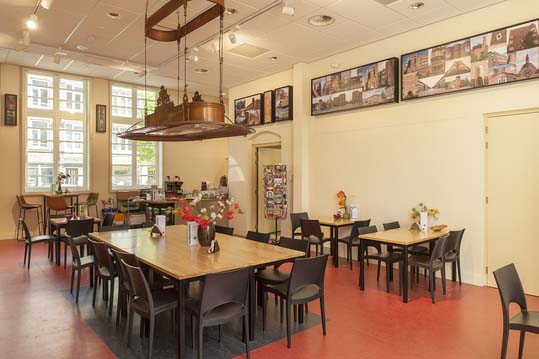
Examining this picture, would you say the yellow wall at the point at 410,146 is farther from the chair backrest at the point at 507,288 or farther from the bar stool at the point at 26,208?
the bar stool at the point at 26,208

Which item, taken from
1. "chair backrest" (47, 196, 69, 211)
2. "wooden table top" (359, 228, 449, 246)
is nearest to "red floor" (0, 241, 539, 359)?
"wooden table top" (359, 228, 449, 246)

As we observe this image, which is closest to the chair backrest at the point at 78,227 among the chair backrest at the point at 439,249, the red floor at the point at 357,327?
the red floor at the point at 357,327

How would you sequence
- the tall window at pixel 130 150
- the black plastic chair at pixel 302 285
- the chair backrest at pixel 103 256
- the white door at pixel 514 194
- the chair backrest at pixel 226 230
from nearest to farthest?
the black plastic chair at pixel 302 285 → the chair backrest at pixel 103 256 → the white door at pixel 514 194 → the chair backrest at pixel 226 230 → the tall window at pixel 130 150

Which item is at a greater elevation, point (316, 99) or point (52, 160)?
point (316, 99)

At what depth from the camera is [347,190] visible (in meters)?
6.96

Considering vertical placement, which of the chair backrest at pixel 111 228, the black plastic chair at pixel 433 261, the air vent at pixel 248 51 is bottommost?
the black plastic chair at pixel 433 261

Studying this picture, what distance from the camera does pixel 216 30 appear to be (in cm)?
598

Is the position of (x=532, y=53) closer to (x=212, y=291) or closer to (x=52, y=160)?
(x=212, y=291)

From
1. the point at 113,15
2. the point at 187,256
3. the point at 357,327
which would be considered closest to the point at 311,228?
the point at 357,327

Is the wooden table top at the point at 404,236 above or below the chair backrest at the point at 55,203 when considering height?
below

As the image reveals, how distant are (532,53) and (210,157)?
30.1ft

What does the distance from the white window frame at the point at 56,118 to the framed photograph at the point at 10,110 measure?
0.60ft

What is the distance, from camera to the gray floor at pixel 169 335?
125 inches

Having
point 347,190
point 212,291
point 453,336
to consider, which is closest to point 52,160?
point 347,190
